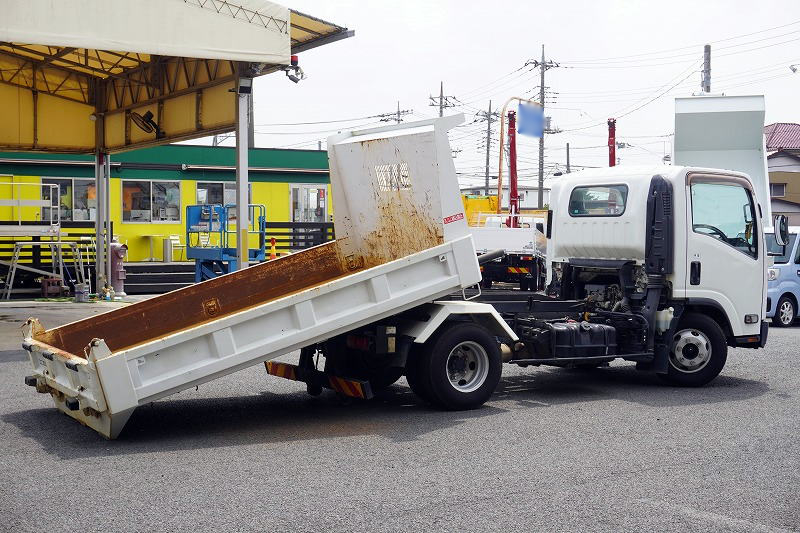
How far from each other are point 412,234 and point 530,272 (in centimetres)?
1660

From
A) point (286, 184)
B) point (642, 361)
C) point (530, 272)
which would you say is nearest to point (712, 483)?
point (642, 361)

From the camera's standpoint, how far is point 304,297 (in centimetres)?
780

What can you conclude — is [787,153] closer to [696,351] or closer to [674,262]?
[696,351]

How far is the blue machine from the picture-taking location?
2291cm

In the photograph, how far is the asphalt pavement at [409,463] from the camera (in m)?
5.61

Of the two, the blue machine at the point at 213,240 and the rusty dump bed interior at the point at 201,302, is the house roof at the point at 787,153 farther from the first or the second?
the rusty dump bed interior at the point at 201,302

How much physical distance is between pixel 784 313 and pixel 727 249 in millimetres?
9049

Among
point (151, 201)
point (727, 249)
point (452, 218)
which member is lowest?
point (727, 249)

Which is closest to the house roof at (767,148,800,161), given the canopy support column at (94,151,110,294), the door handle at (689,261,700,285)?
the canopy support column at (94,151,110,294)

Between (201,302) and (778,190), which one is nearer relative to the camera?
(201,302)

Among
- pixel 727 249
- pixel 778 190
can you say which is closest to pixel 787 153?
pixel 778 190

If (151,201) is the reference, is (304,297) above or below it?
below

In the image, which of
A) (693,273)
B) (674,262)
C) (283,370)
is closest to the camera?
(283,370)

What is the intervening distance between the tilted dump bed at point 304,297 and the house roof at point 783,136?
5415cm
